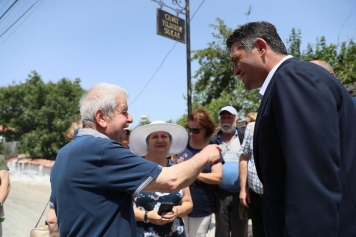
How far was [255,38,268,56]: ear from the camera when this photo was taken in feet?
4.98

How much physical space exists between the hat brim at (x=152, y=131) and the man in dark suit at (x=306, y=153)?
182cm

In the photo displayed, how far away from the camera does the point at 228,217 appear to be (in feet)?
13.1

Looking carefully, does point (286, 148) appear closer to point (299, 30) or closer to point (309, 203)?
point (309, 203)

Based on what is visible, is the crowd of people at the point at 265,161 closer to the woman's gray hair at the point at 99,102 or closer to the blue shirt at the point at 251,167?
the woman's gray hair at the point at 99,102

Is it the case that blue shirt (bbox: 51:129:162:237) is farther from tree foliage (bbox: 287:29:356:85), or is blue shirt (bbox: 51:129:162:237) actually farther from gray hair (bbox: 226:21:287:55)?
tree foliage (bbox: 287:29:356:85)

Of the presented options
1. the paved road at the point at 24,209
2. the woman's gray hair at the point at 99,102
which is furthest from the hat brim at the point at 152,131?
the paved road at the point at 24,209

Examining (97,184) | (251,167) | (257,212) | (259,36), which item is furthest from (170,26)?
(97,184)

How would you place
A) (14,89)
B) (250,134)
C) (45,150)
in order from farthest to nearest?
(14,89) < (45,150) < (250,134)

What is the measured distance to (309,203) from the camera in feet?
3.63

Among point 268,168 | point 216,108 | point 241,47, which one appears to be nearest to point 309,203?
point 268,168

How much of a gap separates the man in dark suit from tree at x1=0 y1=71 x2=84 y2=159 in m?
19.1

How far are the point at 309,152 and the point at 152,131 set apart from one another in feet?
7.16

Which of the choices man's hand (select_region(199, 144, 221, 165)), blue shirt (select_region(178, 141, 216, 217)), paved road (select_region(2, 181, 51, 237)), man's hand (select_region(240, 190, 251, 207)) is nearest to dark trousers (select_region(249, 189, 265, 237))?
man's hand (select_region(240, 190, 251, 207))

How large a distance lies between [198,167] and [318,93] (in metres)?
0.92
